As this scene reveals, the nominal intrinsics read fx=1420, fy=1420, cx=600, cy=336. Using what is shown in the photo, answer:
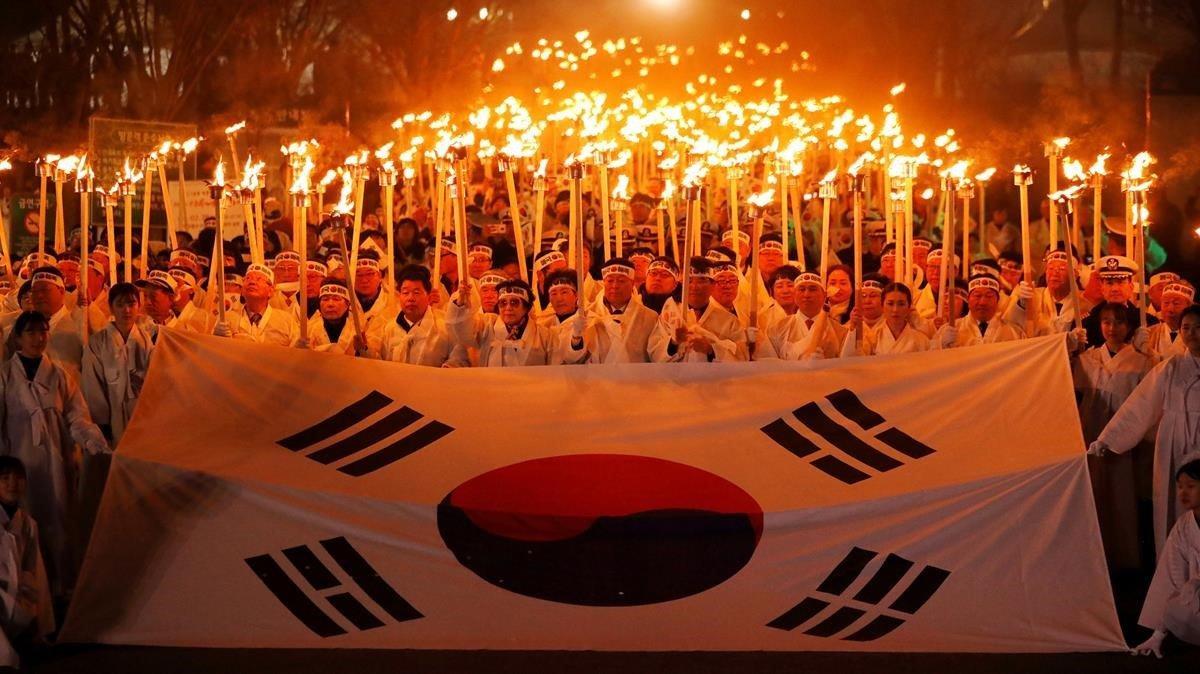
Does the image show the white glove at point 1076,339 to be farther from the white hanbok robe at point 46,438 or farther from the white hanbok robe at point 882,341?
the white hanbok robe at point 46,438

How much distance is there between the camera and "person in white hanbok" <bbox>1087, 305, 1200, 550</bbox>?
23.2ft

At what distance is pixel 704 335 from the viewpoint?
7797mm

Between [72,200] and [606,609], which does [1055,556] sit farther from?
[72,200]

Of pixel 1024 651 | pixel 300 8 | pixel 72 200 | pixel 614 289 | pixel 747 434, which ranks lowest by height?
pixel 1024 651

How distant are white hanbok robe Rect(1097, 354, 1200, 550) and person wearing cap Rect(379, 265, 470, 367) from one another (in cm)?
354

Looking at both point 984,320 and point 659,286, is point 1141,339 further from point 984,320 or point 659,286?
point 659,286

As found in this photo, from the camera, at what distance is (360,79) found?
1235 inches

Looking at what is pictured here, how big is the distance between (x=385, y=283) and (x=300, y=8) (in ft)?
50.6

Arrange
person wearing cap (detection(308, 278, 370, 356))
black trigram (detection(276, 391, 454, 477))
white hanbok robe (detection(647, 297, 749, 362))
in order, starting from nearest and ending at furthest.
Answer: black trigram (detection(276, 391, 454, 477))
white hanbok robe (detection(647, 297, 749, 362))
person wearing cap (detection(308, 278, 370, 356))

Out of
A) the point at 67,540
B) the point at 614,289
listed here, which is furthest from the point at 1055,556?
the point at 67,540

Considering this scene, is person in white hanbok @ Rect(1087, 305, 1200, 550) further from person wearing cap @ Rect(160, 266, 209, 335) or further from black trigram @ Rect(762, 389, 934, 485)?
person wearing cap @ Rect(160, 266, 209, 335)

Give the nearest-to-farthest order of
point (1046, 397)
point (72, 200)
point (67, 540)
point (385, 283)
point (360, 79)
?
point (1046, 397)
point (67, 540)
point (385, 283)
point (72, 200)
point (360, 79)

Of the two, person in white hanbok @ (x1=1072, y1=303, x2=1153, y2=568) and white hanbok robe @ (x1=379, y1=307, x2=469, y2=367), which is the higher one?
white hanbok robe @ (x1=379, y1=307, x2=469, y2=367)

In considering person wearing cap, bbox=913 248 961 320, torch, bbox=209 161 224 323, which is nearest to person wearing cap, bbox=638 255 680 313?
person wearing cap, bbox=913 248 961 320
